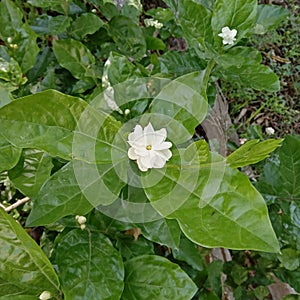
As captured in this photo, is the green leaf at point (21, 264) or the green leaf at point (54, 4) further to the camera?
the green leaf at point (54, 4)

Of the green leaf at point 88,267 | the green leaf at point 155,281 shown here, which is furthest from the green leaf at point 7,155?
the green leaf at point 155,281

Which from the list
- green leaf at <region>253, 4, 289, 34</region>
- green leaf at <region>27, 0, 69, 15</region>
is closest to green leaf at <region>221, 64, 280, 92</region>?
green leaf at <region>253, 4, 289, 34</region>

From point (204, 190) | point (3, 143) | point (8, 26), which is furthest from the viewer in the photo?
point (8, 26)

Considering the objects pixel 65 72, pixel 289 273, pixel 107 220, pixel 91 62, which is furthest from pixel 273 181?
pixel 65 72

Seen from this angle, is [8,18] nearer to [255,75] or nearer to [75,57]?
[75,57]

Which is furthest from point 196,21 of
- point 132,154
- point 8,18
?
point 8,18

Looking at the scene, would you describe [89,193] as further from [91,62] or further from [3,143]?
[91,62]

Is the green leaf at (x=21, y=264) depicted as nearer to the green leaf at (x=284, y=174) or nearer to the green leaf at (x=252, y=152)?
the green leaf at (x=252, y=152)
